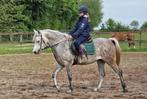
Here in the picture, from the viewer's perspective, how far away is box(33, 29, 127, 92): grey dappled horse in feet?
39.3

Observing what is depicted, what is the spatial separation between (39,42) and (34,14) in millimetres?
43406

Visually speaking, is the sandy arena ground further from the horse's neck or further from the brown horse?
the brown horse

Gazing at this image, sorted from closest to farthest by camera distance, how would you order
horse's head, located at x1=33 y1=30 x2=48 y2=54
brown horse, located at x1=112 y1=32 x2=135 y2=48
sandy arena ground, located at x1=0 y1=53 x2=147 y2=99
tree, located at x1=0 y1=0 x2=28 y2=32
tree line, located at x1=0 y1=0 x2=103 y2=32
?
sandy arena ground, located at x1=0 y1=53 x2=147 y2=99 < horse's head, located at x1=33 y1=30 x2=48 y2=54 < brown horse, located at x1=112 y1=32 x2=135 y2=48 < tree, located at x1=0 y1=0 x2=28 y2=32 < tree line, located at x1=0 y1=0 x2=103 y2=32

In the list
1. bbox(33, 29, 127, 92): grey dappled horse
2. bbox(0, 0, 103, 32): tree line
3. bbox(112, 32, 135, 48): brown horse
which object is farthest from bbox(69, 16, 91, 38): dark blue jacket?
bbox(0, 0, 103, 32): tree line

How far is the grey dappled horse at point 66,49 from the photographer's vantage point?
11992 millimetres

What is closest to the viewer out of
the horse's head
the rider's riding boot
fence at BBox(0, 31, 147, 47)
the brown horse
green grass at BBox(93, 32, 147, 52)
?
the horse's head

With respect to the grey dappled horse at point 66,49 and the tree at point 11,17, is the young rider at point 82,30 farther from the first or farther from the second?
the tree at point 11,17

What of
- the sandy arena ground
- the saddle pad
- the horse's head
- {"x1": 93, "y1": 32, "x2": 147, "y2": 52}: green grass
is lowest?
{"x1": 93, "y1": 32, "x2": 147, "y2": 52}: green grass

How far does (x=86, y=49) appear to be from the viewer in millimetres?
12211

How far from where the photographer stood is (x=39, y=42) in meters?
11.9

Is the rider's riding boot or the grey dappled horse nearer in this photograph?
the grey dappled horse

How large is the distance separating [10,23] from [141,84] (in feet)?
124

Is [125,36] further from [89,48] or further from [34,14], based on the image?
[89,48]

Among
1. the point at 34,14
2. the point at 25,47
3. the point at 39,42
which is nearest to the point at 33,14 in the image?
the point at 34,14
